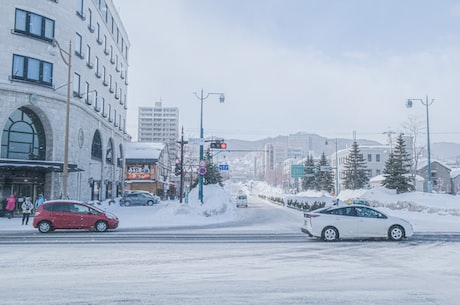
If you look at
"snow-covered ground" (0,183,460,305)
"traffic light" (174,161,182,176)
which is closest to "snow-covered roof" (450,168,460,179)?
"traffic light" (174,161,182,176)

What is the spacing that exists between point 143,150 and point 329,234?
5684cm

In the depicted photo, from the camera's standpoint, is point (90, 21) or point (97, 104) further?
point (97, 104)

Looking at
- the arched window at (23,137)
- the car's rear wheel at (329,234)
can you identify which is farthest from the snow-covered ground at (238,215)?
the arched window at (23,137)

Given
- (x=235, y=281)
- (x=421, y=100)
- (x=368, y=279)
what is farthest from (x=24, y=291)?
(x=421, y=100)

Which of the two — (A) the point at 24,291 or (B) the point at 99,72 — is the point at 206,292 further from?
(B) the point at 99,72

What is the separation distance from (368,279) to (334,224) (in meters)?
7.27

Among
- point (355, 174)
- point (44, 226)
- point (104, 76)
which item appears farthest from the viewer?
point (355, 174)

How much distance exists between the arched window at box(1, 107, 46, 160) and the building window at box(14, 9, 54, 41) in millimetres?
5881

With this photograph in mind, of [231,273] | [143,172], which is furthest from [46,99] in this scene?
[143,172]

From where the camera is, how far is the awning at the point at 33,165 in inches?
1099

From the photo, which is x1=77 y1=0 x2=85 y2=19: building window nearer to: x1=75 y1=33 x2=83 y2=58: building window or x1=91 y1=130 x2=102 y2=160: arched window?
x1=75 y1=33 x2=83 y2=58: building window

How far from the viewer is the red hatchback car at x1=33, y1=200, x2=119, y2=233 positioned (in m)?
20.1

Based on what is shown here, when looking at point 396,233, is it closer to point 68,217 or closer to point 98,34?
point 68,217

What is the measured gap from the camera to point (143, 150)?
6956 centimetres
